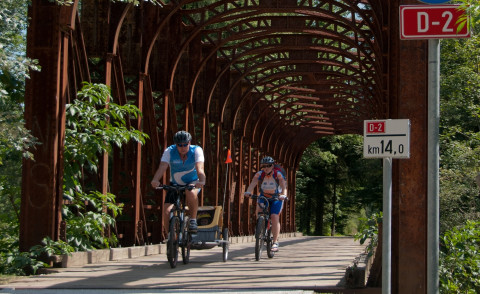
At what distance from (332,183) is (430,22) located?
54960mm

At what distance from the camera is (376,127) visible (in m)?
6.46

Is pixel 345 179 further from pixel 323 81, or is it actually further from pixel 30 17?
pixel 30 17

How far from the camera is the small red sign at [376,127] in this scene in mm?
6445

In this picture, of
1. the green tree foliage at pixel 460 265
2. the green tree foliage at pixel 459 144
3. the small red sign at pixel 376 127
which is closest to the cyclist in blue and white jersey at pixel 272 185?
the green tree foliage at pixel 460 265

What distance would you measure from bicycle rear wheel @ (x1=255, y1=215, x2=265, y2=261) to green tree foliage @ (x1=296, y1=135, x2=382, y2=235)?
41639mm

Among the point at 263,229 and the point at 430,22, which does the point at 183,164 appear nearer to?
the point at 263,229

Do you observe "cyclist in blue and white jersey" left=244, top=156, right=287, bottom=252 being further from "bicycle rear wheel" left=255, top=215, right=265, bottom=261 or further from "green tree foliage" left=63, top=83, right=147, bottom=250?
"green tree foliage" left=63, top=83, right=147, bottom=250

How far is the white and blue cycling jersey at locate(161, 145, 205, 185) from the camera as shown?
10.0 meters

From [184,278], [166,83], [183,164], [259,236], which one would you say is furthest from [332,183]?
[184,278]

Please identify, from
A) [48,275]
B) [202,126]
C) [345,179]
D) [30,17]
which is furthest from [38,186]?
[345,179]

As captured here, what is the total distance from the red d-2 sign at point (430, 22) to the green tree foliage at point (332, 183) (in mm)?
47485

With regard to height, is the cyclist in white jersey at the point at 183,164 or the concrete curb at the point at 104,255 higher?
the cyclist in white jersey at the point at 183,164

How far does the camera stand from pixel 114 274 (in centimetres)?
948

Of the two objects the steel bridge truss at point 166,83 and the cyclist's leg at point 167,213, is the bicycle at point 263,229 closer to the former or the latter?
the cyclist's leg at point 167,213
